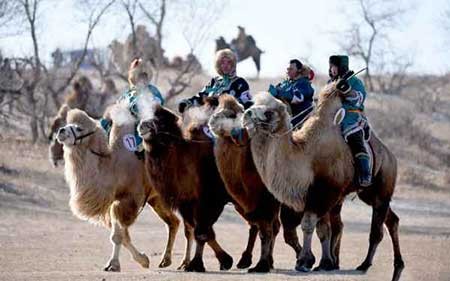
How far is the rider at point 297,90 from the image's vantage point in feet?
53.2

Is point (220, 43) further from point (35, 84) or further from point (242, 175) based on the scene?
point (242, 175)

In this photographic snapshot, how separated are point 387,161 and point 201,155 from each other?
2432 millimetres

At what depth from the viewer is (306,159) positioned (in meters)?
15.0

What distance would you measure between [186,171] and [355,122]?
220 cm

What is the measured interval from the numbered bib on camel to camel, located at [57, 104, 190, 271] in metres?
0.02

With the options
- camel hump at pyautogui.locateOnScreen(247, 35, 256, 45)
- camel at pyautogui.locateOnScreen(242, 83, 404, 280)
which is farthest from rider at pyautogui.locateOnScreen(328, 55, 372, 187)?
camel hump at pyautogui.locateOnScreen(247, 35, 256, 45)

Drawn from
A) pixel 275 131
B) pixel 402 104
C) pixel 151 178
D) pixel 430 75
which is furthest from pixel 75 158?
pixel 430 75

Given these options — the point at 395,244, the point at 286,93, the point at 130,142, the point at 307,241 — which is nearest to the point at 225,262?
the point at 307,241

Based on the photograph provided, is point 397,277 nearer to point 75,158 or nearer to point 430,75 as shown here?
point 75,158

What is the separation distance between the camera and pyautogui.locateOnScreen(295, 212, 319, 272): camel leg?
1488cm

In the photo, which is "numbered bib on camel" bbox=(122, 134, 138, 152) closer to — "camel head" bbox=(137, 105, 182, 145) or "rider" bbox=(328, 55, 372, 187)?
"camel head" bbox=(137, 105, 182, 145)

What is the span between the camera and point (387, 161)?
16234 mm

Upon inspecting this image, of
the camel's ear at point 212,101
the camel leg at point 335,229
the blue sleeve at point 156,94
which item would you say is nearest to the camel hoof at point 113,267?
the blue sleeve at point 156,94

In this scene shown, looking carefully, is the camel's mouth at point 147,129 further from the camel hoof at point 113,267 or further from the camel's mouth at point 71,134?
the camel hoof at point 113,267
